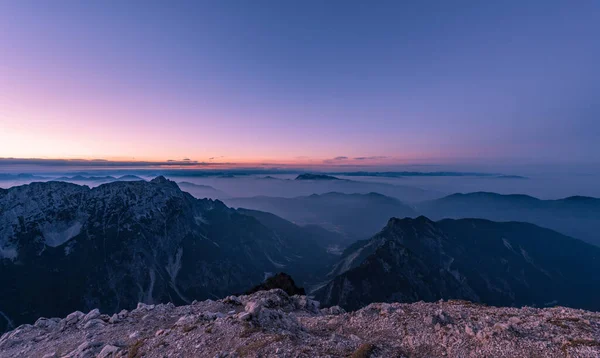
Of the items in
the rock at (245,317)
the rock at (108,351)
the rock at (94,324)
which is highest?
the rock at (245,317)

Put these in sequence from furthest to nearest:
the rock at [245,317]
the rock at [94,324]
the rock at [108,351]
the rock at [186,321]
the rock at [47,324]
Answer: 1. the rock at [47,324]
2. the rock at [94,324]
3. the rock at [186,321]
4. the rock at [245,317]
5. the rock at [108,351]

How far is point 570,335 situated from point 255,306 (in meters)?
25.0

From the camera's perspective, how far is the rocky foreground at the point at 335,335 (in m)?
18.0

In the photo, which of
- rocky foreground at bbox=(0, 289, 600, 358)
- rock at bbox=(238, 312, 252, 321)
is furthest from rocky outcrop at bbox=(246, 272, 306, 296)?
rock at bbox=(238, 312, 252, 321)

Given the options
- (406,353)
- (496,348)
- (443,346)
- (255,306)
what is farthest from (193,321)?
(496,348)

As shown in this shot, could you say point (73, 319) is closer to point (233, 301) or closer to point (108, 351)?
point (108, 351)

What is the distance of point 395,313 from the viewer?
2631 cm

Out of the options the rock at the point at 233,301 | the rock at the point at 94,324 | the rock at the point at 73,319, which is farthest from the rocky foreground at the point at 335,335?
the rock at the point at 233,301

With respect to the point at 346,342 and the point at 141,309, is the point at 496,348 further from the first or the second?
the point at 141,309

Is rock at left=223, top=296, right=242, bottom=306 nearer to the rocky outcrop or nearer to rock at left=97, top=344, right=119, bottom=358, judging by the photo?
rock at left=97, top=344, right=119, bottom=358

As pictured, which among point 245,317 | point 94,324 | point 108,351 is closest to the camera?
point 108,351

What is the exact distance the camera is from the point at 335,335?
22.2 metres

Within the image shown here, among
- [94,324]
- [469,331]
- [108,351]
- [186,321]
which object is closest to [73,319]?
[94,324]

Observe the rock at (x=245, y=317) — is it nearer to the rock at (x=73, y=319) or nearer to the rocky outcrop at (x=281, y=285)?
the rock at (x=73, y=319)
